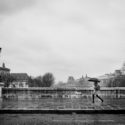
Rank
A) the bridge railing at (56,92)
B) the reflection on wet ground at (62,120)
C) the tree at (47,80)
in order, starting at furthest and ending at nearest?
the tree at (47,80) → the bridge railing at (56,92) → the reflection on wet ground at (62,120)

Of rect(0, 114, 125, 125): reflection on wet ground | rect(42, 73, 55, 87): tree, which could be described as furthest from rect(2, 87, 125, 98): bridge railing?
rect(42, 73, 55, 87): tree

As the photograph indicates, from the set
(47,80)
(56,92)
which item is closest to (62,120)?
(56,92)

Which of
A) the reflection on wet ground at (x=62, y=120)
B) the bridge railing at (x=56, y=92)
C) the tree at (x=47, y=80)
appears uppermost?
the tree at (x=47, y=80)

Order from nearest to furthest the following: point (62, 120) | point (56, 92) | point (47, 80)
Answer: point (62, 120) < point (56, 92) < point (47, 80)

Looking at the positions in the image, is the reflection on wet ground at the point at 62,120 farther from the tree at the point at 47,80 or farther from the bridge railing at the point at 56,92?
the tree at the point at 47,80

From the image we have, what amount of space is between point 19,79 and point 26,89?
110978 millimetres

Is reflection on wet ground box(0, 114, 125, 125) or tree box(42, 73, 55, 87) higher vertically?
tree box(42, 73, 55, 87)

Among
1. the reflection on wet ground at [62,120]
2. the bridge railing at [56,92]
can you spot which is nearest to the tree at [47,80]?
the bridge railing at [56,92]

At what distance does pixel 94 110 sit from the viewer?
1080 centimetres

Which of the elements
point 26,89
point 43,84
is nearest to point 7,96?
point 26,89

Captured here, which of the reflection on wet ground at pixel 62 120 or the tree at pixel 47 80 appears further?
the tree at pixel 47 80

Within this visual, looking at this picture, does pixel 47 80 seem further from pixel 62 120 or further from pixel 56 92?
pixel 62 120

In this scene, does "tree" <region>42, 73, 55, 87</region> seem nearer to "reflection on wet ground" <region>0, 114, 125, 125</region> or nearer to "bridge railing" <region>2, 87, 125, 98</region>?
"bridge railing" <region>2, 87, 125, 98</region>

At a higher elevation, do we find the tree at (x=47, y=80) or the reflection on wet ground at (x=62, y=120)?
the tree at (x=47, y=80)
